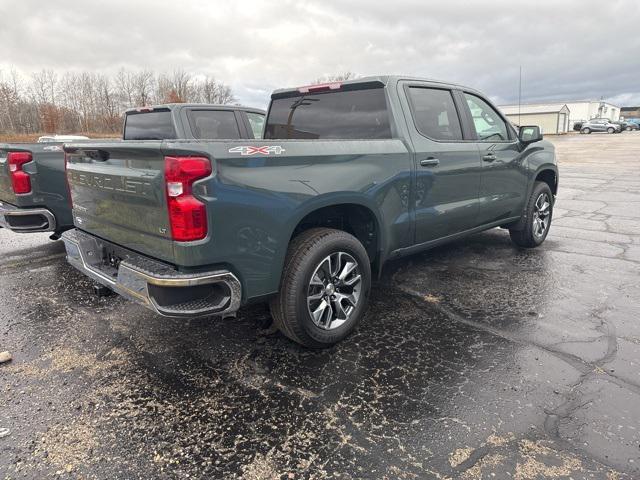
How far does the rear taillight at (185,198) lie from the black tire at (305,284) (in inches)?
28.3

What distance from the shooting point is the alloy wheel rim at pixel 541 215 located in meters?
5.77

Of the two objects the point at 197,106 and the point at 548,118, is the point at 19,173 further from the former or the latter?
the point at 548,118

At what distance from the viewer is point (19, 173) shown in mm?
4863

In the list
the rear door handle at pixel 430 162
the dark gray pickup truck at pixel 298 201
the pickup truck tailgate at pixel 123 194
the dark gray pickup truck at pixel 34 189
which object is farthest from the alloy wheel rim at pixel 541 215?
the dark gray pickup truck at pixel 34 189

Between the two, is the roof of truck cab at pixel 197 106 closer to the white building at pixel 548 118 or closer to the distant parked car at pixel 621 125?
the white building at pixel 548 118

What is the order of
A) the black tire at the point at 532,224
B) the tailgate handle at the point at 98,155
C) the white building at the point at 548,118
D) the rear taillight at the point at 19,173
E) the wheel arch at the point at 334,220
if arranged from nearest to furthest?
the wheel arch at the point at 334,220 < the tailgate handle at the point at 98,155 < the rear taillight at the point at 19,173 < the black tire at the point at 532,224 < the white building at the point at 548,118

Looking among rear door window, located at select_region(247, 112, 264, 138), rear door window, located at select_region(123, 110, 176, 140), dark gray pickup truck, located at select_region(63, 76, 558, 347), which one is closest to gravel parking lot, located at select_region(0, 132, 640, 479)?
dark gray pickup truck, located at select_region(63, 76, 558, 347)

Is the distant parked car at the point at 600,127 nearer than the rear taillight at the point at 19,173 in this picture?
No

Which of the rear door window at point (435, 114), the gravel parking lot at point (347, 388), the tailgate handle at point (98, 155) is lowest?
the gravel parking lot at point (347, 388)

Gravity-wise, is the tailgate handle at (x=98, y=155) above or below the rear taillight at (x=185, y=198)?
above

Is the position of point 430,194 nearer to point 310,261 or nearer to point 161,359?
point 310,261

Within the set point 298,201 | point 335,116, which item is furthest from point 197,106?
point 298,201

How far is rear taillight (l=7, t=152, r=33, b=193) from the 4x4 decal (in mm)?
3537

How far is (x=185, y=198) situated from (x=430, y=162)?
226cm
